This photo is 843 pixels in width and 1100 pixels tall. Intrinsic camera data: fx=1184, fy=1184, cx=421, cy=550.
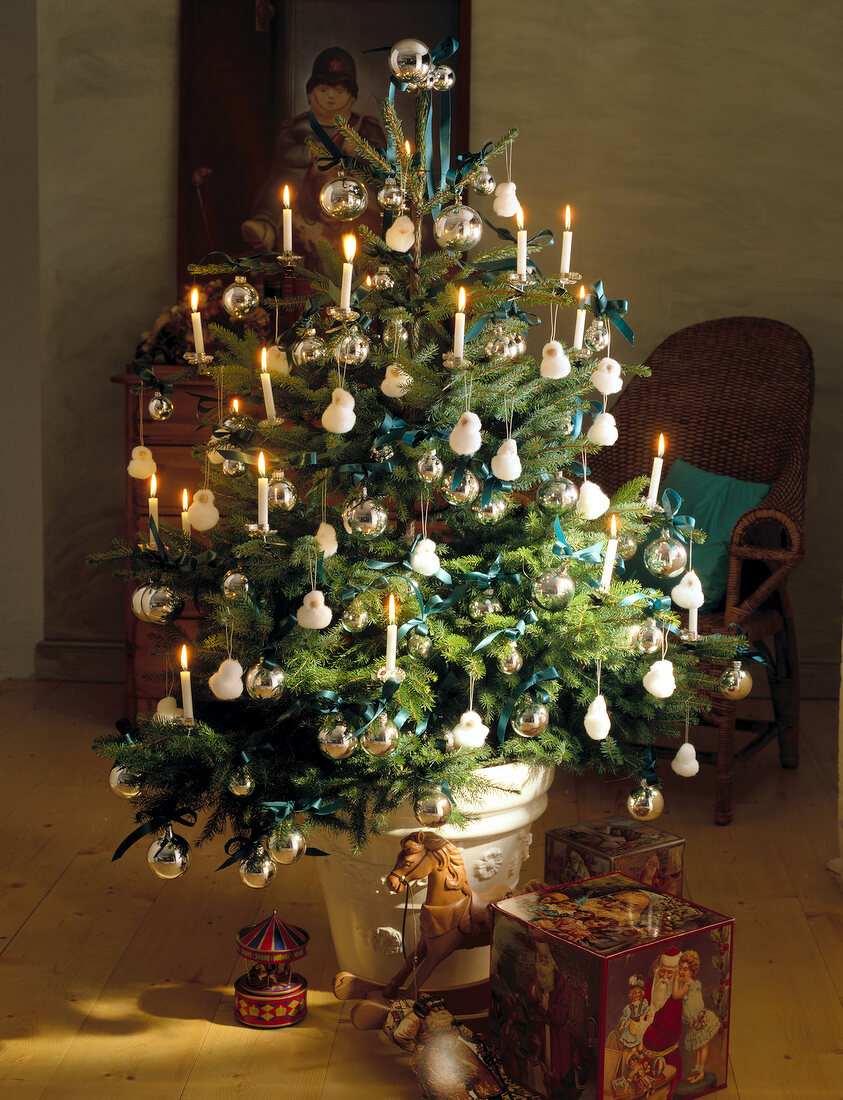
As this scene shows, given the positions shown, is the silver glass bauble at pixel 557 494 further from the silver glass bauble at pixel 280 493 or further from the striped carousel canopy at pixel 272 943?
the striped carousel canopy at pixel 272 943

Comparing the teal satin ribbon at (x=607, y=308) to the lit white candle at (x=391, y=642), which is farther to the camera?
the teal satin ribbon at (x=607, y=308)

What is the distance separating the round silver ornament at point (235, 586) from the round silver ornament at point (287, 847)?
0.37m

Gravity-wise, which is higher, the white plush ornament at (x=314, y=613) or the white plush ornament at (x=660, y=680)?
the white plush ornament at (x=314, y=613)

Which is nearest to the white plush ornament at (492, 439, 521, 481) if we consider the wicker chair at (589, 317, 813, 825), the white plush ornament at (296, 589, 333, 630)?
the white plush ornament at (296, 589, 333, 630)

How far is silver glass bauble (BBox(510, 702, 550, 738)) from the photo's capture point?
1774 millimetres

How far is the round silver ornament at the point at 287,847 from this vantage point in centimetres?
176

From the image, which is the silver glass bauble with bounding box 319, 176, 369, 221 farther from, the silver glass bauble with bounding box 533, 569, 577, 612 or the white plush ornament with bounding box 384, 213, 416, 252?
the silver glass bauble with bounding box 533, 569, 577, 612

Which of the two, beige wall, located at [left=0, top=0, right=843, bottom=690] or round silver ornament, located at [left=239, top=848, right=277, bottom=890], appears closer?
round silver ornament, located at [left=239, top=848, right=277, bottom=890]

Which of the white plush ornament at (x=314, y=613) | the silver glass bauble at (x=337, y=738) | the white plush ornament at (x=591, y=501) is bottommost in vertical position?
the silver glass bauble at (x=337, y=738)

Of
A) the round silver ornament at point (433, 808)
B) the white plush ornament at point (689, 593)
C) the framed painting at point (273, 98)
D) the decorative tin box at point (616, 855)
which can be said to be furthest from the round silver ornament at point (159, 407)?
the framed painting at point (273, 98)

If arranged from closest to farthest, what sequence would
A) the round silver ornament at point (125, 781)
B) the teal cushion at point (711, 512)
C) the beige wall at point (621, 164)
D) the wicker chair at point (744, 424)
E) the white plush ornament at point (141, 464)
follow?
the round silver ornament at point (125, 781) → the white plush ornament at point (141, 464) → the teal cushion at point (711, 512) → the wicker chair at point (744, 424) → the beige wall at point (621, 164)

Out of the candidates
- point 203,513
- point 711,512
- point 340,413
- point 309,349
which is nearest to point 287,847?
point 203,513

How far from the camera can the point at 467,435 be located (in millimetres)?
1673

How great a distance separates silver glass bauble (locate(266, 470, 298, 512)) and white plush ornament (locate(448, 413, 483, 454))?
0.90 feet
